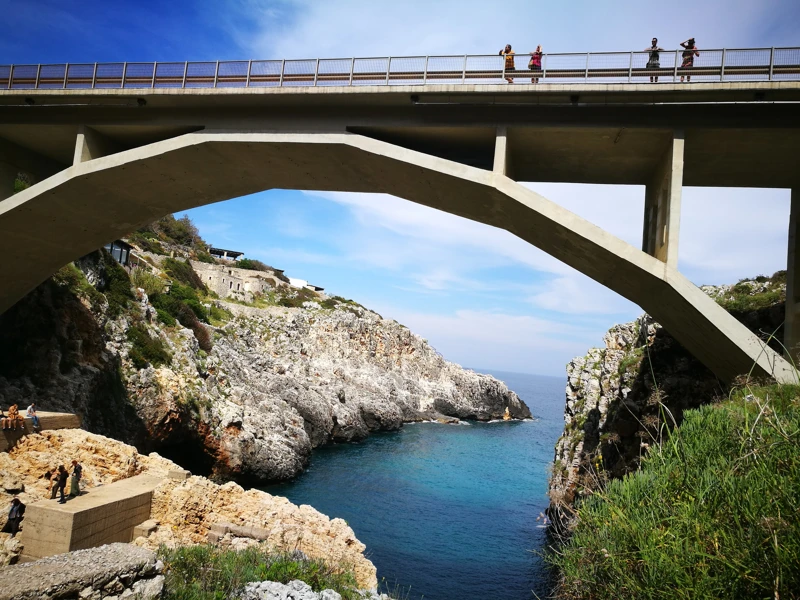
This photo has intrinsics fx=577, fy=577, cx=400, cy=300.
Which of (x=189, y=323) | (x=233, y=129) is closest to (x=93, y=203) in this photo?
(x=233, y=129)

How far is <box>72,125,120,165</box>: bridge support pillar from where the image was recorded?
14.7m

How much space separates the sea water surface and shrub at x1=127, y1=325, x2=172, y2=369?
25.6ft

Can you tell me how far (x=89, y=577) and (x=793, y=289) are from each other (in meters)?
13.5

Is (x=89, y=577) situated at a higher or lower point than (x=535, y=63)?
lower

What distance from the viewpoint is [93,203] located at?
50.3ft

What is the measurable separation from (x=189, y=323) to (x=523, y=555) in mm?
23377

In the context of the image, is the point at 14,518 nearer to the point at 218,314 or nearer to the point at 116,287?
the point at 116,287

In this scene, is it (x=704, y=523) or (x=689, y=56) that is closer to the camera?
(x=704, y=523)

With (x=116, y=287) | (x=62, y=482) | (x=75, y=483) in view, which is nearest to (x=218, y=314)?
(x=116, y=287)

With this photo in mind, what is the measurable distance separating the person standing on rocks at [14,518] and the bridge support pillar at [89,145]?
26.7 ft

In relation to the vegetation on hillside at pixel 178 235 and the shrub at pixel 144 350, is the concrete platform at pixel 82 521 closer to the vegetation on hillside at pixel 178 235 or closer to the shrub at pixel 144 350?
the shrub at pixel 144 350

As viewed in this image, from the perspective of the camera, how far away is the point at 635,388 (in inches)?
696

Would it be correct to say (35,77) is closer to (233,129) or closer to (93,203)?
(93,203)

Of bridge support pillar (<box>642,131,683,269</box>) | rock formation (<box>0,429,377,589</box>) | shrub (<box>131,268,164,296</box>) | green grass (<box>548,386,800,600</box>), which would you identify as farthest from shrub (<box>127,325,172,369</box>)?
green grass (<box>548,386,800,600</box>)
